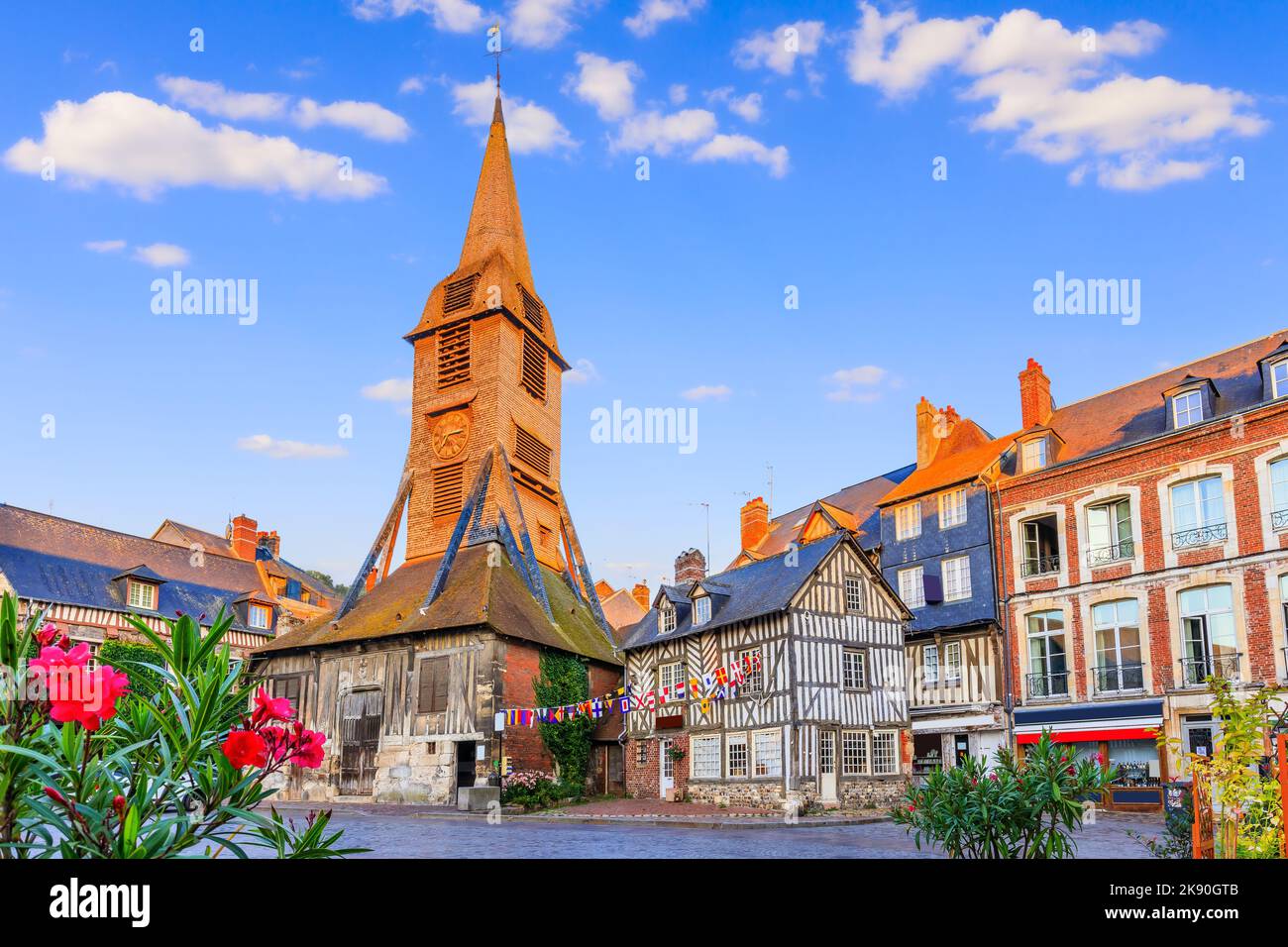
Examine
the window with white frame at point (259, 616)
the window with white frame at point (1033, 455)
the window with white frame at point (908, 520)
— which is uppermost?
the window with white frame at point (1033, 455)

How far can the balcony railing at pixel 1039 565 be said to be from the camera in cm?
2283

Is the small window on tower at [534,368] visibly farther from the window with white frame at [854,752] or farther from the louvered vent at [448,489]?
the window with white frame at [854,752]

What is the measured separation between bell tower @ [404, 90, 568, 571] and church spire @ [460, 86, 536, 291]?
0.05 metres

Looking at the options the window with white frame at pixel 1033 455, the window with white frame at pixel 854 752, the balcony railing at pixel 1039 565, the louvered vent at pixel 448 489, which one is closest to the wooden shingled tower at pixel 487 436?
the louvered vent at pixel 448 489

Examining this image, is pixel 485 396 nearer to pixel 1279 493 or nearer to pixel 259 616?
pixel 259 616

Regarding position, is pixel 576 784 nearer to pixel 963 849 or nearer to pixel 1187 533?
pixel 1187 533

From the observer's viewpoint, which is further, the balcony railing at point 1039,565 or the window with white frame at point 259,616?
the window with white frame at point 259,616

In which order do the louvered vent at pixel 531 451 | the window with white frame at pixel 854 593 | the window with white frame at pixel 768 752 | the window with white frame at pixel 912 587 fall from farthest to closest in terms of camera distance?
the louvered vent at pixel 531 451 → the window with white frame at pixel 912 587 → the window with white frame at pixel 854 593 → the window with white frame at pixel 768 752

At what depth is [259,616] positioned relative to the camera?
3472 centimetres

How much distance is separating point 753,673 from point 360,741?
1036 centimetres

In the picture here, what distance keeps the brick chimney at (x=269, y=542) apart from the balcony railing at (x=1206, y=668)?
32577 millimetres

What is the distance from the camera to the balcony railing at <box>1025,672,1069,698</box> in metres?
21.9
